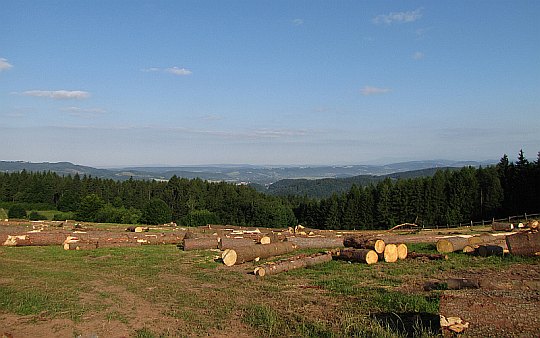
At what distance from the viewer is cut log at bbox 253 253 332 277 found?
15469 mm

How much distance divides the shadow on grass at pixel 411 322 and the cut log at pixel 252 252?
9.48 m

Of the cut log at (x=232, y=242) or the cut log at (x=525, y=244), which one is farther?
the cut log at (x=232, y=242)

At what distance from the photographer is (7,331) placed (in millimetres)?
8875

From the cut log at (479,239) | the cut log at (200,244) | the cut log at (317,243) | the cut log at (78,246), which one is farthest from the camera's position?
the cut log at (78,246)

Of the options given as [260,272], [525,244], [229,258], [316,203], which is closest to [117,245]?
[229,258]

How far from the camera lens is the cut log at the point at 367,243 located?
17.7m

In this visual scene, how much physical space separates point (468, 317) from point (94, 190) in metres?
96.7

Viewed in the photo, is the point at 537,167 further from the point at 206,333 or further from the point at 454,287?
the point at 206,333

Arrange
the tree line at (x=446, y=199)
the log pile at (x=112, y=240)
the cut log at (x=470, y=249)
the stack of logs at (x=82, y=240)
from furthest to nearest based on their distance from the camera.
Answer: the tree line at (x=446, y=199) → the stack of logs at (x=82, y=240) → the log pile at (x=112, y=240) → the cut log at (x=470, y=249)

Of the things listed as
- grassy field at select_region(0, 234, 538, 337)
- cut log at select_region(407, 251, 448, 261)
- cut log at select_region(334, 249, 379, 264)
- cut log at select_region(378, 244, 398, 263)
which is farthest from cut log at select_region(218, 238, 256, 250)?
cut log at select_region(407, 251, 448, 261)

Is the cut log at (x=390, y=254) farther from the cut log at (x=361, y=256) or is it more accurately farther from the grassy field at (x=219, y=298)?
the grassy field at (x=219, y=298)

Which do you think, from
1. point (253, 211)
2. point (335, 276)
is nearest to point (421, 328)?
point (335, 276)

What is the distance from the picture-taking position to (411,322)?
29.3ft

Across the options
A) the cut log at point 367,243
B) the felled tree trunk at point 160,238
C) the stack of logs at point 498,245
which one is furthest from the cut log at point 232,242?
the stack of logs at point 498,245
